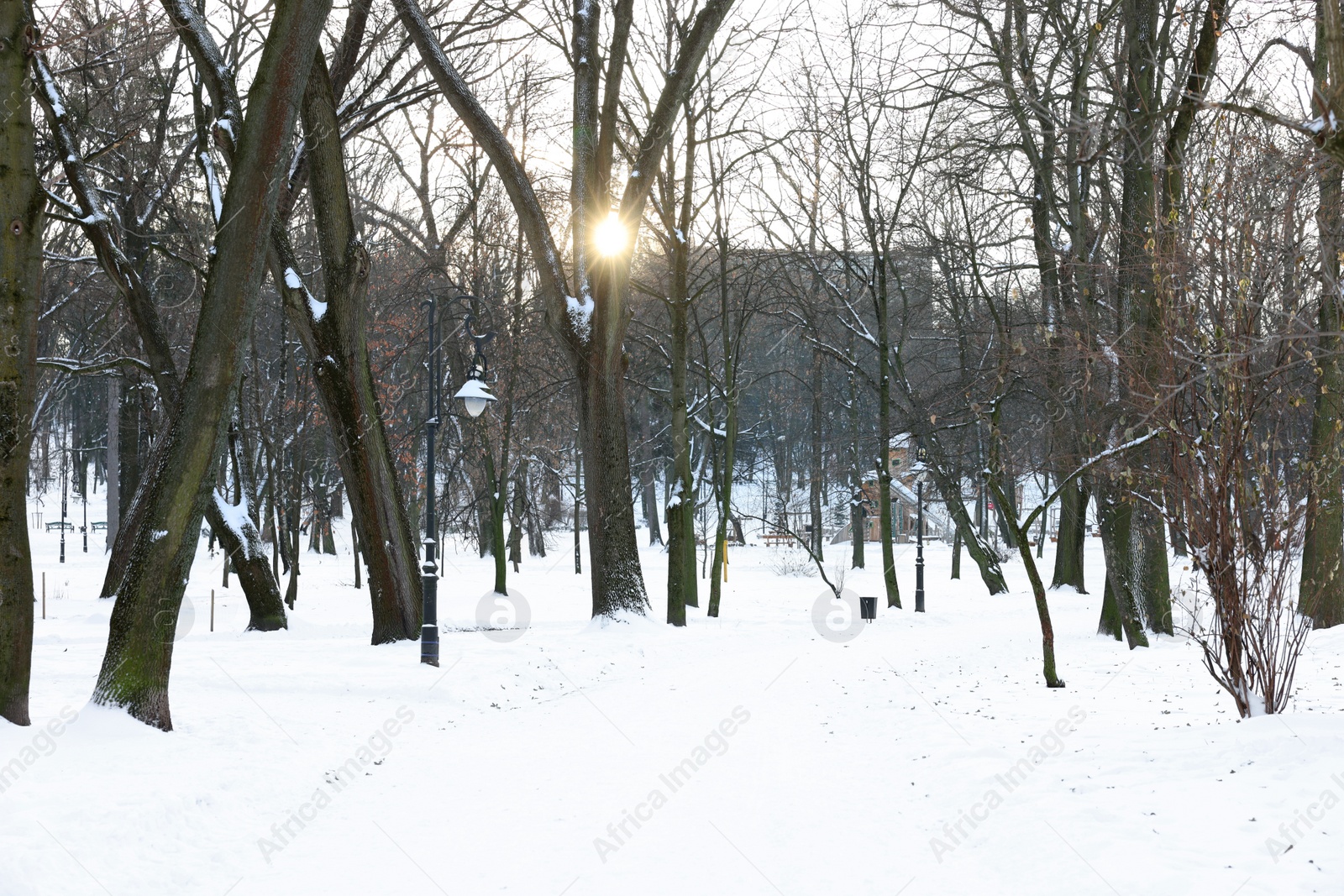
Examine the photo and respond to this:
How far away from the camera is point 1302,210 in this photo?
10.4 metres

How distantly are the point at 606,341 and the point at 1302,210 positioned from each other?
861 cm

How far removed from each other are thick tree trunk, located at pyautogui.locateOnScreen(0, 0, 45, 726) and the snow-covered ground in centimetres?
62

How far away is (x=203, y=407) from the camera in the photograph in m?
7.20

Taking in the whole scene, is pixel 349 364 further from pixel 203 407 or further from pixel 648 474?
pixel 648 474

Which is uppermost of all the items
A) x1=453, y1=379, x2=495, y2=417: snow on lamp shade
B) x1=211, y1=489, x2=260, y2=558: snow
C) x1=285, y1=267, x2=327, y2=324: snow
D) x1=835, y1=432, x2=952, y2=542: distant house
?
x1=285, y1=267, x2=327, y2=324: snow

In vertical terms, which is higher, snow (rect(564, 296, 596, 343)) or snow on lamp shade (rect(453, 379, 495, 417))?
snow (rect(564, 296, 596, 343))

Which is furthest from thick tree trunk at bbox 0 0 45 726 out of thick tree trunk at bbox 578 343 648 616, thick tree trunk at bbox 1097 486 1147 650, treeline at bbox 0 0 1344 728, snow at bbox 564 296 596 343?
thick tree trunk at bbox 1097 486 1147 650

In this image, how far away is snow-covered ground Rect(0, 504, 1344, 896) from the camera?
5137 millimetres

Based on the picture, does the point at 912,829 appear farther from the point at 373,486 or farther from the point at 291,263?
the point at 291,263

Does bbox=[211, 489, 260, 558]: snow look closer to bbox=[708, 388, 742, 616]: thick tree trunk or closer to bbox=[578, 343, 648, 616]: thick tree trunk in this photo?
bbox=[578, 343, 648, 616]: thick tree trunk

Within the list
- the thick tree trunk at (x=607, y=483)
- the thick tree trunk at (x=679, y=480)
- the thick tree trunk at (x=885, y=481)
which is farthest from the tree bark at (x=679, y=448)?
the thick tree trunk at (x=885, y=481)

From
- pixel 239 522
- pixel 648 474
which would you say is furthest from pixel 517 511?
pixel 239 522

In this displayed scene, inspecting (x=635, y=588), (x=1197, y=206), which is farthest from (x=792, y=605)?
(x=1197, y=206)

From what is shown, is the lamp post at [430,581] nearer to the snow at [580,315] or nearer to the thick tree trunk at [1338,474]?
the snow at [580,315]
